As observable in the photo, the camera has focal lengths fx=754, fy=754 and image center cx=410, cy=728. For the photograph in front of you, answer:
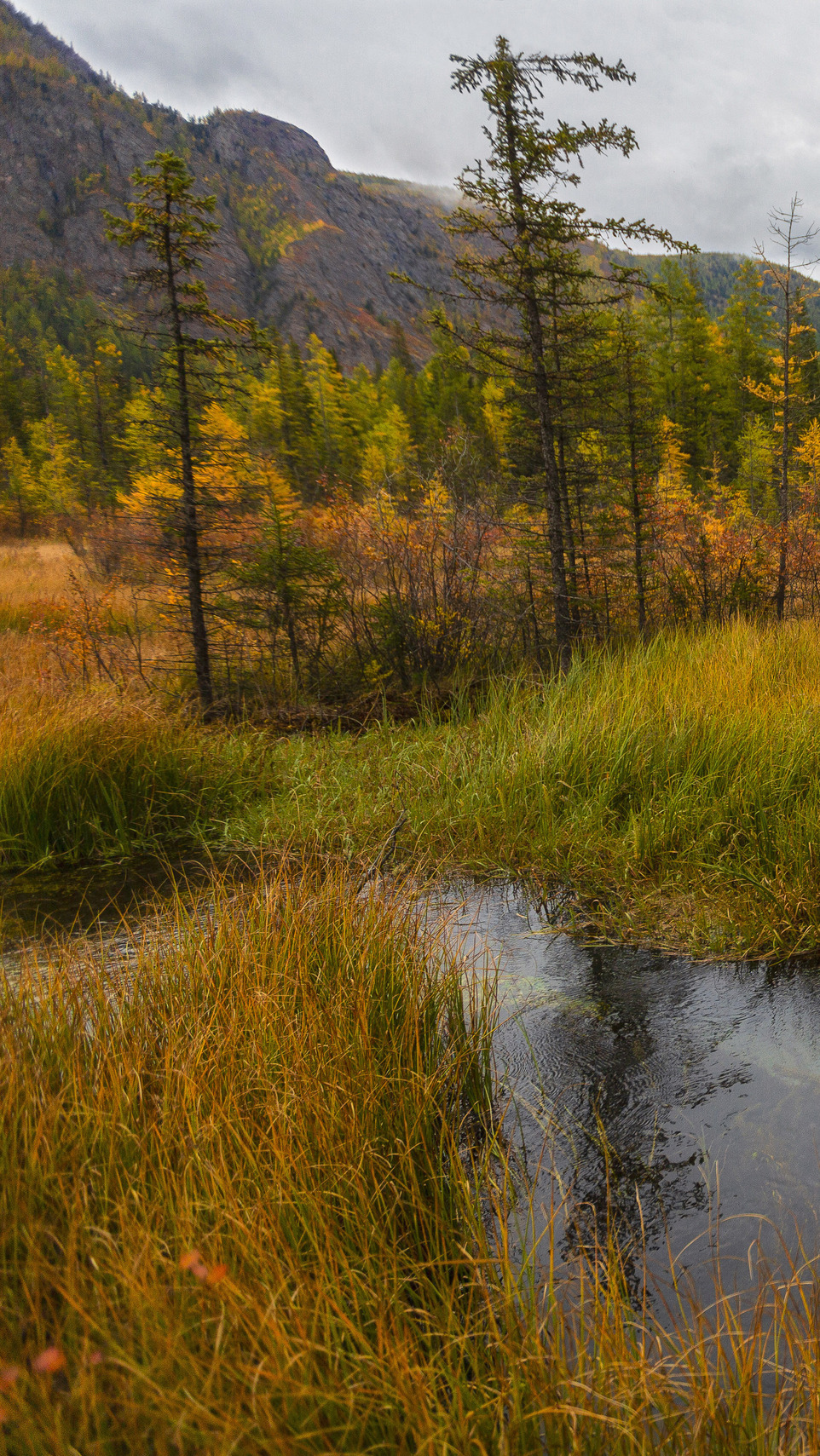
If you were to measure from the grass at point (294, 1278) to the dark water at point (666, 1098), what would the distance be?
176 millimetres

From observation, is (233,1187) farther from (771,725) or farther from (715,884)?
(771,725)

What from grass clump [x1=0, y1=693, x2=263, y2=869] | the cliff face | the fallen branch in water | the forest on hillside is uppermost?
the cliff face

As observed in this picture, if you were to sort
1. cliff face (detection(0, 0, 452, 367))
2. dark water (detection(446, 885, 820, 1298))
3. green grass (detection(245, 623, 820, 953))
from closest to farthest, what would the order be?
1. dark water (detection(446, 885, 820, 1298))
2. green grass (detection(245, 623, 820, 953))
3. cliff face (detection(0, 0, 452, 367))

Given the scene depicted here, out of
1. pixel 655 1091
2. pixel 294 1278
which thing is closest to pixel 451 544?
pixel 655 1091

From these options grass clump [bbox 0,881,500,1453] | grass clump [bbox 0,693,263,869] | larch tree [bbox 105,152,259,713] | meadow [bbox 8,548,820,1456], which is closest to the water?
meadow [bbox 8,548,820,1456]

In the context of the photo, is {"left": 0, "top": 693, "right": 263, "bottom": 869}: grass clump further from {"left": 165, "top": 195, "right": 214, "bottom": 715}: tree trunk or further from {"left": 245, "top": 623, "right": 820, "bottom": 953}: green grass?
{"left": 165, "top": 195, "right": 214, "bottom": 715}: tree trunk

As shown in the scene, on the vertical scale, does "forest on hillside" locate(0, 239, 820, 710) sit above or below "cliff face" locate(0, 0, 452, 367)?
below

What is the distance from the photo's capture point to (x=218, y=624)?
28.6 feet

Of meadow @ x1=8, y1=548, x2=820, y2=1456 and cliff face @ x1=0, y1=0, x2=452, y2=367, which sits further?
cliff face @ x1=0, y1=0, x2=452, y2=367

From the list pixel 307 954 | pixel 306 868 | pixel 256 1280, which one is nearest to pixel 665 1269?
pixel 256 1280

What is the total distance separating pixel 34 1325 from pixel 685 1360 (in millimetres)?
1259

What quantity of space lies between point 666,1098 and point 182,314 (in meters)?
8.13

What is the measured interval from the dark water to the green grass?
1.36 feet

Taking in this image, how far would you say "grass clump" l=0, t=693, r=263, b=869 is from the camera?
5008 millimetres
